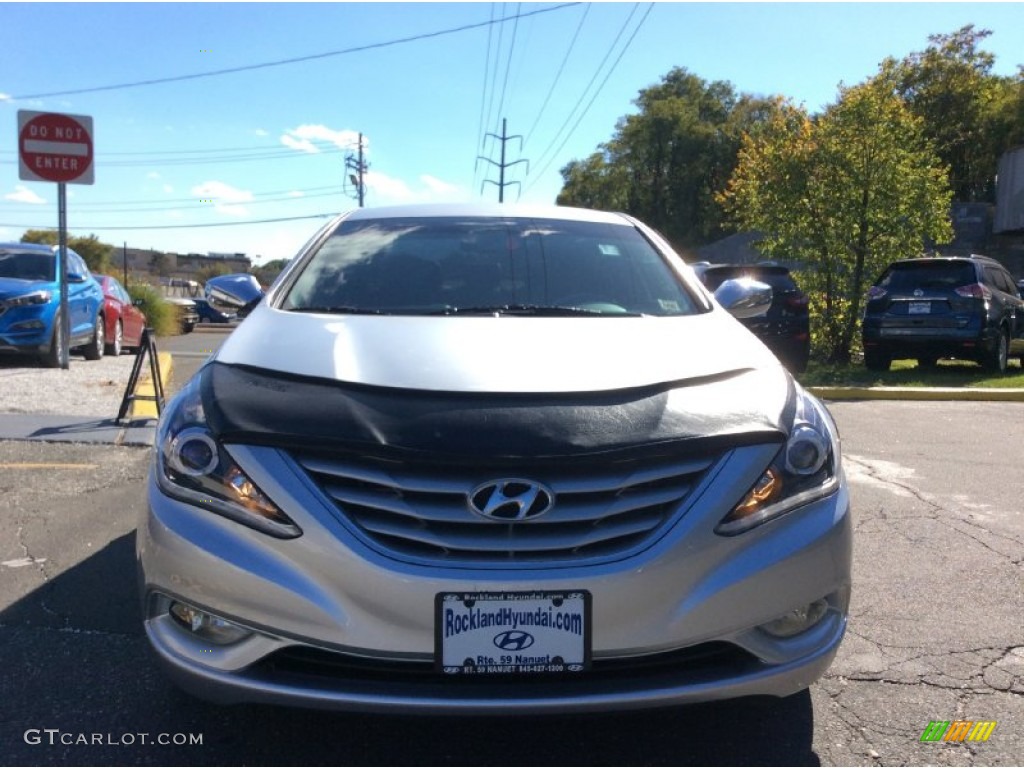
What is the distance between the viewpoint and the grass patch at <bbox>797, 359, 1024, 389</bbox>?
11.2 meters

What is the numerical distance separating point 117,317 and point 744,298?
1162 cm

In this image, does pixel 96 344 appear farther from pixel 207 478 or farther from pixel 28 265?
pixel 207 478

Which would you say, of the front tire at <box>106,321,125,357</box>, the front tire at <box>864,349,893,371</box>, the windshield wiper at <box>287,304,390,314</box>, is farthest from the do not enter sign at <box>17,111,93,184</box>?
the front tire at <box>864,349,893,371</box>

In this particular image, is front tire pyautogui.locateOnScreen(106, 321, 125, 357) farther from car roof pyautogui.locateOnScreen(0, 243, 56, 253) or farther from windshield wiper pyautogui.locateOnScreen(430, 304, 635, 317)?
windshield wiper pyautogui.locateOnScreen(430, 304, 635, 317)

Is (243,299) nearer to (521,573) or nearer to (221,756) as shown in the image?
(221,756)

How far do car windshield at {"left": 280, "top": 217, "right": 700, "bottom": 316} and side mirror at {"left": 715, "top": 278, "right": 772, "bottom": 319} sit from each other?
330mm

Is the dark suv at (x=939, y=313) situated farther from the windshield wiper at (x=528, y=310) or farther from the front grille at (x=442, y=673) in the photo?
the front grille at (x=442, y=673)

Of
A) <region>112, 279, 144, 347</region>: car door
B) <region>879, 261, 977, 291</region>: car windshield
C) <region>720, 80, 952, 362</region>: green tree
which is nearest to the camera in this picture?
<region>879, 261, 977, 291</region>: car windshield

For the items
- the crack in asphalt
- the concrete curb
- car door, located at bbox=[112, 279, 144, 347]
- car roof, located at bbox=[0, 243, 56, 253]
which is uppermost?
car roof, located at bbox=[0, 243, 56, 253]

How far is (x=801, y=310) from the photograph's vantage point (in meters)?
12.3

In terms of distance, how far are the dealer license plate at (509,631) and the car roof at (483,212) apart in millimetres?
2325

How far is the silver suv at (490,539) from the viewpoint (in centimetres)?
208

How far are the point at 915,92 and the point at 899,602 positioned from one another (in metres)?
45.1

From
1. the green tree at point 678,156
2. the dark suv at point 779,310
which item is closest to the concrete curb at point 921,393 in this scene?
the dark suv at point 779,310
